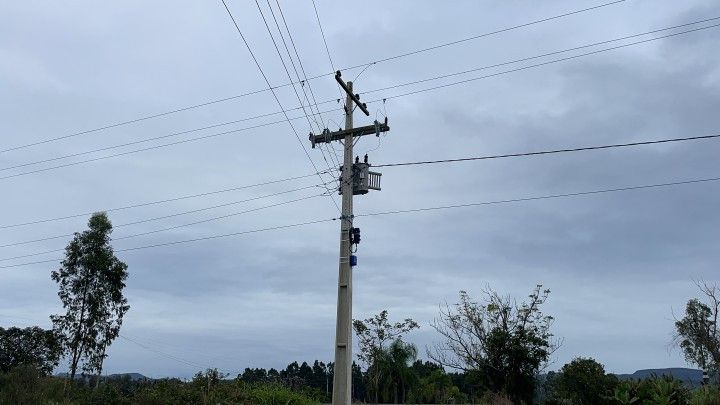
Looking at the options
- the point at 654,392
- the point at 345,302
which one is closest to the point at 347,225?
the point at 345,302

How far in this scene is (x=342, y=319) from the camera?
17.6m

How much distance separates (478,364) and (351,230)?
15.9m

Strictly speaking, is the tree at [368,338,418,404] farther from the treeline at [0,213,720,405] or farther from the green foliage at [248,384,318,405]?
the green foliage at [248,384,318,405]

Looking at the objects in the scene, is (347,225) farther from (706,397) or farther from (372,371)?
(372,371)

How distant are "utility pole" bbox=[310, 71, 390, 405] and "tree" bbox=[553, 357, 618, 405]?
13.6 metres

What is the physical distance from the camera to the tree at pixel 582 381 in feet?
87.9

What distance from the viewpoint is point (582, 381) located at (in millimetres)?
27578

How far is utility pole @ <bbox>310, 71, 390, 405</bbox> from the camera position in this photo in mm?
17172

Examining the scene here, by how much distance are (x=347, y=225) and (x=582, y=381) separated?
15286 millimetres

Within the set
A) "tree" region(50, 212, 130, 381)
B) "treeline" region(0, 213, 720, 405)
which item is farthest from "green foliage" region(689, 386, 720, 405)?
"tree" region(50, 212, 130, 381)

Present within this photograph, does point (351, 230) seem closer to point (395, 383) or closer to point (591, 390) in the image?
point (591, 390)

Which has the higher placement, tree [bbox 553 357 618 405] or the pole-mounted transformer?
the pole-mounted transformer

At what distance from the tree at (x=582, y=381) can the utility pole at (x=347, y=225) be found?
13606mm

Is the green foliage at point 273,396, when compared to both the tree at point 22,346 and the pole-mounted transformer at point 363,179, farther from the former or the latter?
the tree at point 22,346
